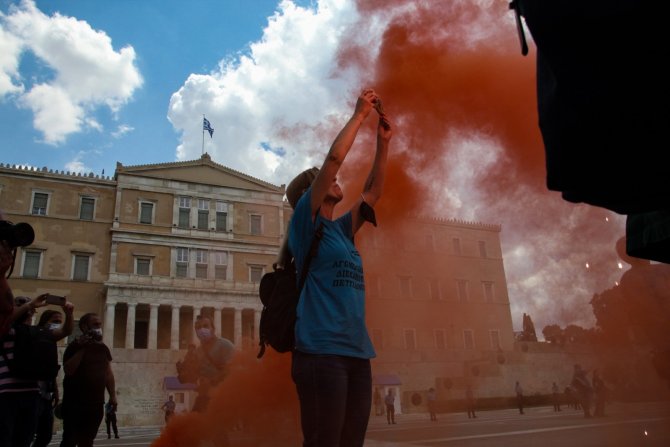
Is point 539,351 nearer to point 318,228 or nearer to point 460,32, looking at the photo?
point 460,32

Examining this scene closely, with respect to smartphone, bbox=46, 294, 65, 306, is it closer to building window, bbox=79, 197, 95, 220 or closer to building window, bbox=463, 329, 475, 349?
building window, bbox=79, 197, 95, 220

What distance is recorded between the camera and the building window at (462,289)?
4641 cm

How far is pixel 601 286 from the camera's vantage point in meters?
15.1

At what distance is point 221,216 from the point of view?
42969mm

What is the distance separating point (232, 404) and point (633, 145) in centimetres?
782

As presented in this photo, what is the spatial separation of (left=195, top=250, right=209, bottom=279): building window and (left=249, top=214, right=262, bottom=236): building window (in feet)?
15.2

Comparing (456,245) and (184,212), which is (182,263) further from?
(456,245)

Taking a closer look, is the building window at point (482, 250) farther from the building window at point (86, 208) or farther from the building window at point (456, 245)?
the building window at point (86, 208)

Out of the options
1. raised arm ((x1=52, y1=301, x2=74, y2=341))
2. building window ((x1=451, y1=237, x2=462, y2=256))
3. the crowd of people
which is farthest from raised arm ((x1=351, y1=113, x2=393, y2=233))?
building window ((x1=451, y1=237, x2=462, y2=256))

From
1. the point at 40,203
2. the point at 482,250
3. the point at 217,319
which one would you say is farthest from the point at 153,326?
the point at 482,250

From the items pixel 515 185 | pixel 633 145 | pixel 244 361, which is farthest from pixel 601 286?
pixel 633 145

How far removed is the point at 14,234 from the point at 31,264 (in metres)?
38.0

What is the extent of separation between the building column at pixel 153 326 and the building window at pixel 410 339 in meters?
20.0

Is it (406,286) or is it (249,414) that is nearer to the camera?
(249,414)
